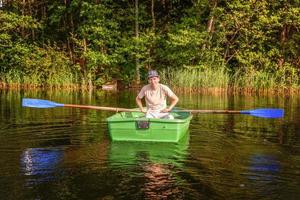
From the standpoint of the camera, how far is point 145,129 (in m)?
10.8

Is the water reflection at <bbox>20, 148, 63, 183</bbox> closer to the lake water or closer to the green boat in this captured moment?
the lake water

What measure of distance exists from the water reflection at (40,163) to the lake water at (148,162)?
0.6 inches

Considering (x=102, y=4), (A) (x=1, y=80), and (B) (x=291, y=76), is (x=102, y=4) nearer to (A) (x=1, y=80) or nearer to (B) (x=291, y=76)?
(A) (x=1, y=80)

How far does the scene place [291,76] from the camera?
93.2ft

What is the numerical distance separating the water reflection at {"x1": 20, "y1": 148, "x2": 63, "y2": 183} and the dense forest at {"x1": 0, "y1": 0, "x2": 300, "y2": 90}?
17.3 metres

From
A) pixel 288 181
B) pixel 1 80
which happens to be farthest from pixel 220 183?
pixel 1 80

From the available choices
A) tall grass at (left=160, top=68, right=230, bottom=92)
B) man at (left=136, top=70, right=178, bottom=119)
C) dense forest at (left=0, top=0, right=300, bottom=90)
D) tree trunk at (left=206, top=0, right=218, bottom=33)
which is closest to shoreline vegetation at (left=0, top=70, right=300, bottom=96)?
tall grass at (left=160, top=68, right=230, bottom=92)

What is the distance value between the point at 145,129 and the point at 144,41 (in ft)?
65.5

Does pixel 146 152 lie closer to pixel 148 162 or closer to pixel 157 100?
pixel 148 162

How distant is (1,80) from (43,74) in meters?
2.33

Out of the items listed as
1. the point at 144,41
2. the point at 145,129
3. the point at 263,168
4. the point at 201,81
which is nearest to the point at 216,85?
the point at 201,81

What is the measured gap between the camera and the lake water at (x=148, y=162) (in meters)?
7.35

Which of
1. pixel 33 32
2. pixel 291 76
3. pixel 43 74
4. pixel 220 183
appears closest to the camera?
pixel 220 183

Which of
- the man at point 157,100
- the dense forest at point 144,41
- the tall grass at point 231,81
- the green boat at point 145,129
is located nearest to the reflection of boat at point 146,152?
the green boat at point 145,129
